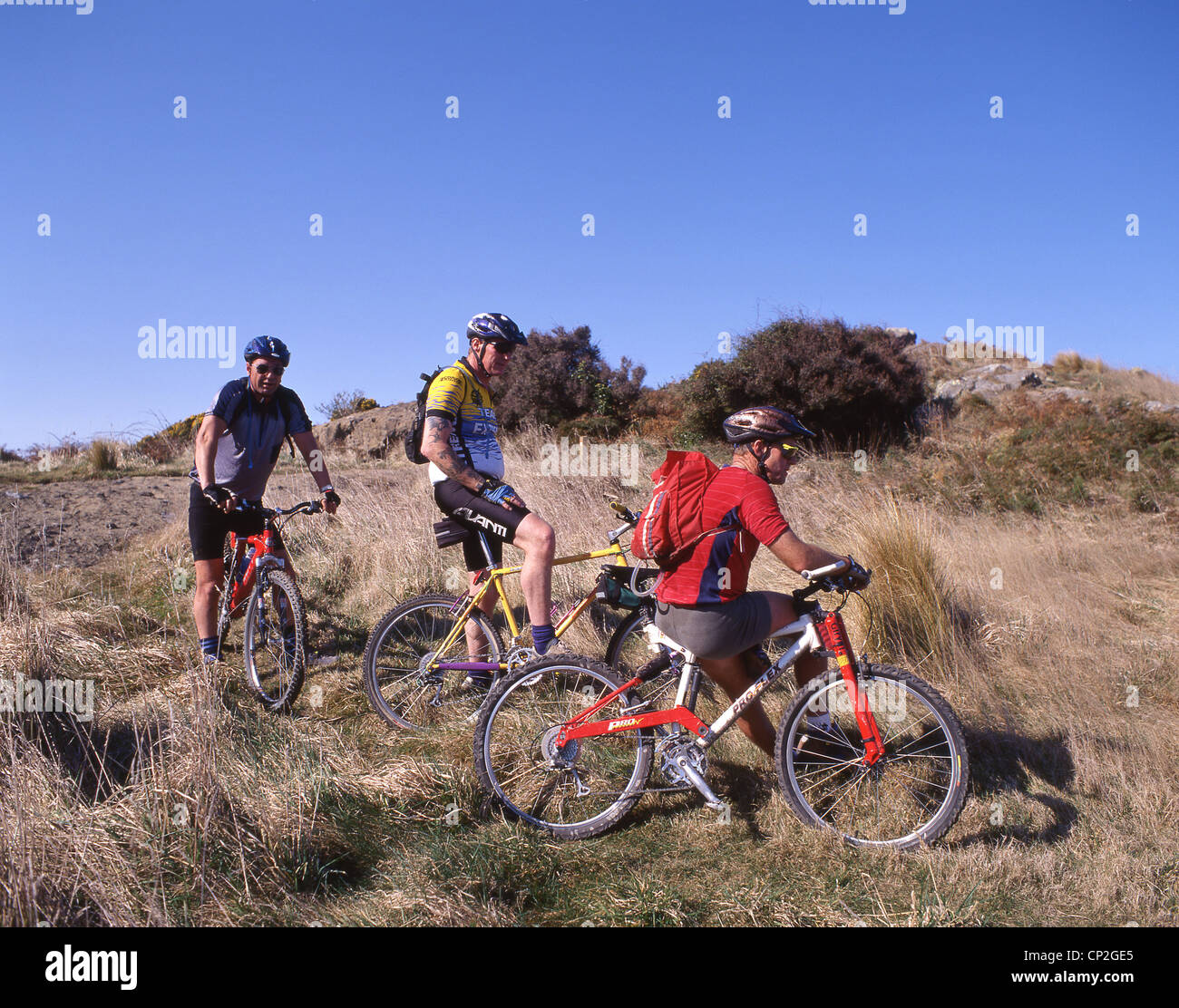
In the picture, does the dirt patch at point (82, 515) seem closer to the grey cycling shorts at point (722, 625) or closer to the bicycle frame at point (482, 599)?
the bicycle frame at point (482, 599)

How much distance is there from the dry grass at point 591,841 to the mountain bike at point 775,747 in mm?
168

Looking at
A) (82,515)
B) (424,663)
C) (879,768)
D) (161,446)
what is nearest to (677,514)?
(879,768)

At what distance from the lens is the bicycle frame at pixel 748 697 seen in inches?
120

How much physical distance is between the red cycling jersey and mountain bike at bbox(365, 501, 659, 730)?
1.10 metres

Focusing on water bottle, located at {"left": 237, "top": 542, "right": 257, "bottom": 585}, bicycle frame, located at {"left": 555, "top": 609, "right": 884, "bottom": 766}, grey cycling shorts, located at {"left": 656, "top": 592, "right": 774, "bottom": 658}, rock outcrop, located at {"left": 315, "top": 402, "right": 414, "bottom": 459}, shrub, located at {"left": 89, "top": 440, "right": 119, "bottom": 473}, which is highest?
rock outcrop, located at {"left": 315, "top": 402, "right": 414, "bottom": 459}

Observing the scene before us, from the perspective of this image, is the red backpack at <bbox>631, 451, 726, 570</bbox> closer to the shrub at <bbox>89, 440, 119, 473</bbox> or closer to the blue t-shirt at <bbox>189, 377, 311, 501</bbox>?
the blue t-shirt at <bbox>189, 377, 311, 501</bbox>

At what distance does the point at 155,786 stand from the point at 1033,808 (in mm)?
3644

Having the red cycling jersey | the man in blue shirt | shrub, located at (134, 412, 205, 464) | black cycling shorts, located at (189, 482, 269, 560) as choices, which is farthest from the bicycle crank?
shrub, located at (134, 412, 205, 464)

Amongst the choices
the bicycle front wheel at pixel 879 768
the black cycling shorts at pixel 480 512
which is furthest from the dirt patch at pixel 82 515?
the bicycle front wheel at pixel 879 768

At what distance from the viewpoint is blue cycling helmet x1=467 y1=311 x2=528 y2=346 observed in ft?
13.6

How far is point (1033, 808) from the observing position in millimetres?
3354

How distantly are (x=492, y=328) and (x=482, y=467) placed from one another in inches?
29.9
